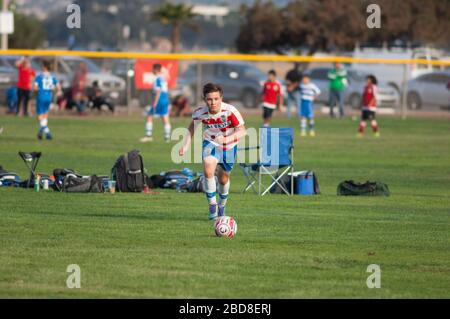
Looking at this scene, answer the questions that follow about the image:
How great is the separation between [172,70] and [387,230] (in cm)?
3205

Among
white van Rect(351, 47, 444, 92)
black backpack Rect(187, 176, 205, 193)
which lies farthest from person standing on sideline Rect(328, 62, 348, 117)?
black backpack Rect(187, 176, 205, 193)

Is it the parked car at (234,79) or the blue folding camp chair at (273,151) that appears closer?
the blue folding camp chair at (273,151)

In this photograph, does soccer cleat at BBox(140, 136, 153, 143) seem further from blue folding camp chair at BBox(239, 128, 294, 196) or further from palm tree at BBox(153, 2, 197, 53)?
palm tree at BBox(153, 2, 197, 53)

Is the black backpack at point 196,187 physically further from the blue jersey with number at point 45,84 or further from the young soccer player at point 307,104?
the young soccer player at point 307,104

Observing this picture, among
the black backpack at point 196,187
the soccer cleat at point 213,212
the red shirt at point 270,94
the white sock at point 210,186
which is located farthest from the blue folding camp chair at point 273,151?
the red shirt at point 270,94

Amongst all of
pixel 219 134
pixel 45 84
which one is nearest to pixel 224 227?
pixel 219 134

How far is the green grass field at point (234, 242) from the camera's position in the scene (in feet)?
36.8

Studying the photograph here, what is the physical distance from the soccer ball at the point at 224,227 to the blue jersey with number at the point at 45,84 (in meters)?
17.4

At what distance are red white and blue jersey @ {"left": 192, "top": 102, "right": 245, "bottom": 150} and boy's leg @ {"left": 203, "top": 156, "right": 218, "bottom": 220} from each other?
0.23m

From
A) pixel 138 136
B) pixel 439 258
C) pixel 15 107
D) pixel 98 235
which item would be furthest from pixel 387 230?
pixel 15 107

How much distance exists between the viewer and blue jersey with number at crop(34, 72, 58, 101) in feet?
101

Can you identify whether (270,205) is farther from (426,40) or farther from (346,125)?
(426,40)

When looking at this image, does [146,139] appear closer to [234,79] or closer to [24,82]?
[24,82]

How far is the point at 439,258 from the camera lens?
43.4ft
